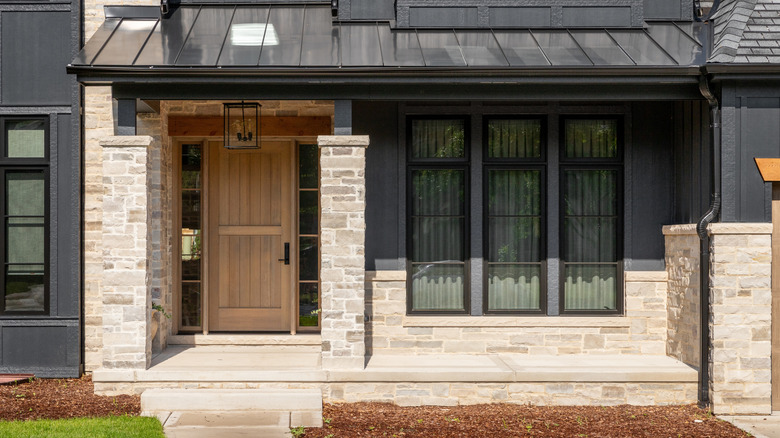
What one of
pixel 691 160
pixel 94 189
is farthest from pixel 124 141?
pixel 691 160

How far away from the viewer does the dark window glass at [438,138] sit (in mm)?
8258

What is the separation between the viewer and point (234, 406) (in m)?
6.80

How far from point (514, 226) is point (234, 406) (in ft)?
12.1

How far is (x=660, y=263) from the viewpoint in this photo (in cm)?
818

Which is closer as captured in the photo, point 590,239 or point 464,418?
point 464,418

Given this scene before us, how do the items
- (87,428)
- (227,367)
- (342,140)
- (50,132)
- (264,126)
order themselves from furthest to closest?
(264,126) < (50,132) < (227,367) < (342,140) < (87,428)

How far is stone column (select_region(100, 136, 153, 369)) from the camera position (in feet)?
23.3

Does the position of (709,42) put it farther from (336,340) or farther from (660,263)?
(336,340)

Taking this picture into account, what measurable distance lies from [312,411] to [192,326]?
9.03ft

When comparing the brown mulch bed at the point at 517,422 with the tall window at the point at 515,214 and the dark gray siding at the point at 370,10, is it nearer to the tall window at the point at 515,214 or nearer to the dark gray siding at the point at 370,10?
the tall window at the point at 515,214

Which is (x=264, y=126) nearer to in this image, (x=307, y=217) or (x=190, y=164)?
(x=190, y=164)

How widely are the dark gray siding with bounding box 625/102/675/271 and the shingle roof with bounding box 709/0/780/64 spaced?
4.06 ft

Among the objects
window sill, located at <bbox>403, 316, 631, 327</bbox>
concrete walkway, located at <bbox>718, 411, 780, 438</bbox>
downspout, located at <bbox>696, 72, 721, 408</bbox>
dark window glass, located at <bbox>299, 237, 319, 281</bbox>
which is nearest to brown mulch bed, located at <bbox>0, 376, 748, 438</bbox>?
concrete walkway, located at <bbox>718, 411, 780, 438</bbox>

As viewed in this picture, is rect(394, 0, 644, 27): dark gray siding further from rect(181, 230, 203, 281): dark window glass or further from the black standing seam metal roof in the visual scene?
rect(181, 230, 203, 281): dark window glass
